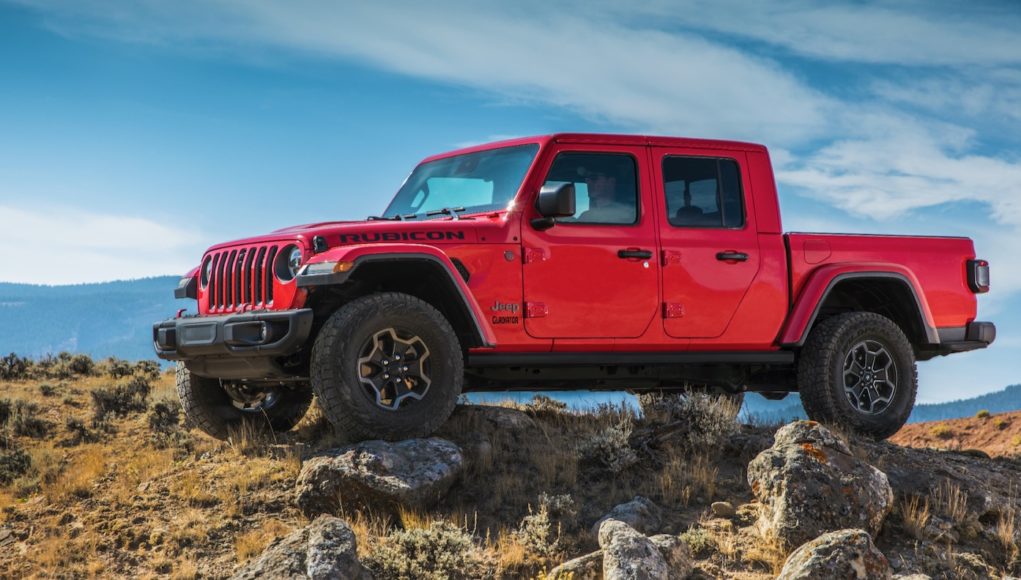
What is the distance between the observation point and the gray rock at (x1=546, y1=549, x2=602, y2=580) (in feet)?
19.5

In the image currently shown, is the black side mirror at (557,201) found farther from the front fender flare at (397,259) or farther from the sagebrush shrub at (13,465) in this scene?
the sagebrush shrub at (13,465)

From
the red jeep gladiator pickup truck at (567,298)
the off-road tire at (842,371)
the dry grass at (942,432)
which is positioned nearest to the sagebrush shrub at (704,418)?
the red jeep gladiator pickup truck at (567,298)

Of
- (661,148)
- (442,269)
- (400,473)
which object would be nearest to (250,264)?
(442,269)

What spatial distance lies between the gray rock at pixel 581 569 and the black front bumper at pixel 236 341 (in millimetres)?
2391

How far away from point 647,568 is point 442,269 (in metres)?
2.62

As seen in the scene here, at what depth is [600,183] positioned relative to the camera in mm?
8188

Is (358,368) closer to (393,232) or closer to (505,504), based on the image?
(393,232)

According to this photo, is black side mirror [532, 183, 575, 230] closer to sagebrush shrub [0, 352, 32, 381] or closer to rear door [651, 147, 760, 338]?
rear door [651, 147, 760, 338]

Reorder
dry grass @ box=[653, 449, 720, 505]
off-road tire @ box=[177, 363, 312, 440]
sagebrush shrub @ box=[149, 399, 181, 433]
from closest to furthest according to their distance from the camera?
dry grass @ box=[653, 449, 720, 505] → off-road tire @ box=[177, 363, 312, 440] → sagebrush shrub @ box=[149, 399, 181, 433]

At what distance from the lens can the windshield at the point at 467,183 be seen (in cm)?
801

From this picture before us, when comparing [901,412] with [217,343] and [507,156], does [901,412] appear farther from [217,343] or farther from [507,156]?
[217,343]

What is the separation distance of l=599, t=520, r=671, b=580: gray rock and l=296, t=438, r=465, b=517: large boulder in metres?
1.49

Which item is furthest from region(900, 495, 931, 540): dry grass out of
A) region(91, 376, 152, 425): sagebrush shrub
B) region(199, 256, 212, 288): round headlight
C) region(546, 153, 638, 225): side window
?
region(91, 376, 152, 425): sagebrush shrub

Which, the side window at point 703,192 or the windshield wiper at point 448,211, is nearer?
the windshield wiper at point 448,211
